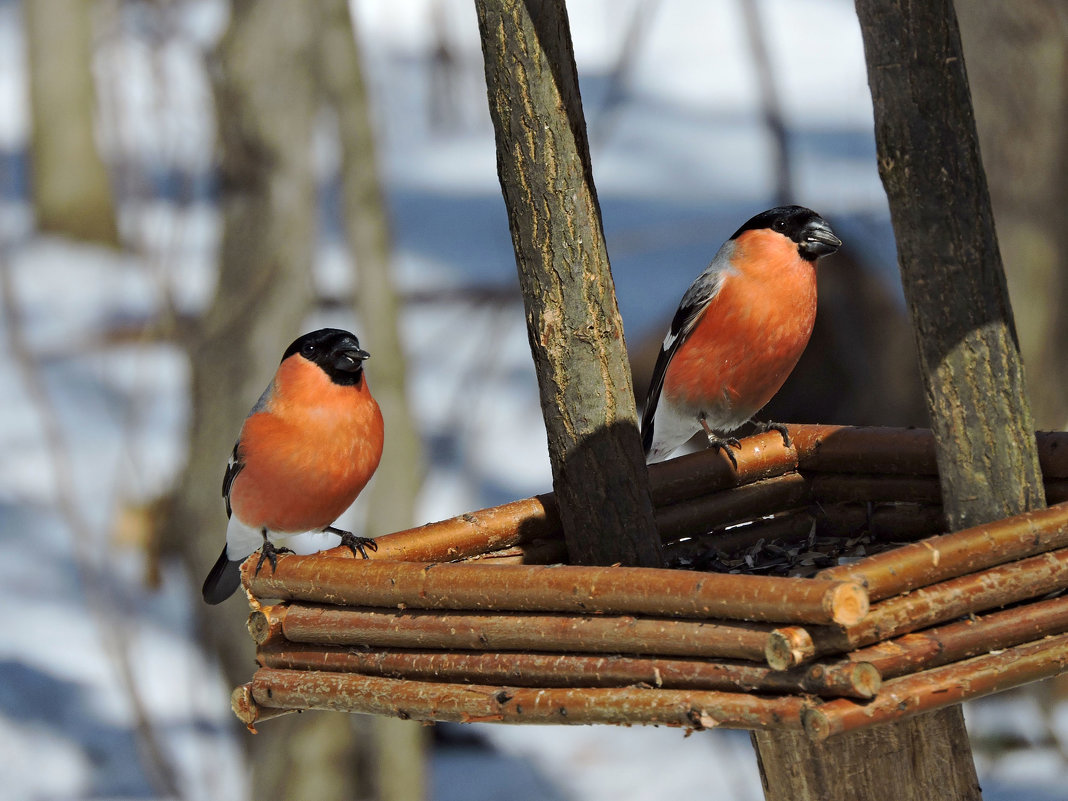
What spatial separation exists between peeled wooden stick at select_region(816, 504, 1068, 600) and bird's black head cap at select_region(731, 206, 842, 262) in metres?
1.29

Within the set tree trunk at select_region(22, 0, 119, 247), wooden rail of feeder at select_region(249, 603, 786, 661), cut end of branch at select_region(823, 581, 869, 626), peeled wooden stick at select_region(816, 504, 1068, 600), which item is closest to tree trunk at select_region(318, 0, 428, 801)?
wooden rail of feeder at select_region(249, 603, 786, 661)

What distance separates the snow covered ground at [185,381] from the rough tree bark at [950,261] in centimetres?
296

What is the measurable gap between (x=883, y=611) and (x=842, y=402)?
196 inches

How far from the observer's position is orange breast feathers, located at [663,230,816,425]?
121 inches

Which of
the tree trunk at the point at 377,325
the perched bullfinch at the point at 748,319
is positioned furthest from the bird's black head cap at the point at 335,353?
the tree trunk at the point at 377,325

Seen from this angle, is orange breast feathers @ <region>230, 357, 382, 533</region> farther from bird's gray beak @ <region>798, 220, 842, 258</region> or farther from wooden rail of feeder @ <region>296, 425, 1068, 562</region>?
bird's gray beak @ <region>798, 220, 842, 258</region>

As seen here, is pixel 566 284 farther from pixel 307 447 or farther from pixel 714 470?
pixel 307 447

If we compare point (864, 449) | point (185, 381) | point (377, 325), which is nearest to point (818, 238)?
point (864, 449)

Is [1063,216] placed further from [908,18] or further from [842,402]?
[908,18]

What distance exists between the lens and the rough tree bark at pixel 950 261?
2004 millimetres

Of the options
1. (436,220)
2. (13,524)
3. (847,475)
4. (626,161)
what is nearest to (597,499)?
(847,475)

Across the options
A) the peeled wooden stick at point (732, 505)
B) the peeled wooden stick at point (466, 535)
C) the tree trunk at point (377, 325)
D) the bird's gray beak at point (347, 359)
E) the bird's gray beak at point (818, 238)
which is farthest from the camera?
the tree trunk at point (377, 325)

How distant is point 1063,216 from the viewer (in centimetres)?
489

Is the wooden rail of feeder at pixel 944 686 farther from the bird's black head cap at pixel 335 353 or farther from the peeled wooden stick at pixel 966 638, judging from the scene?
the bird's black head cap at pixel 335 353
